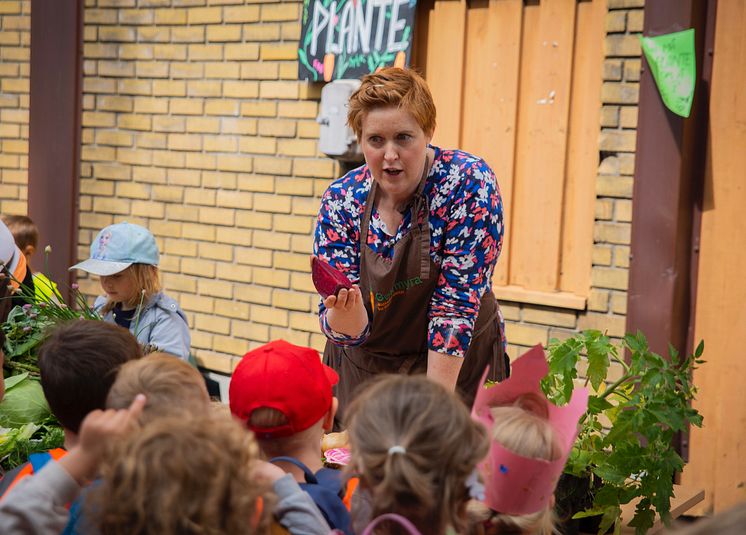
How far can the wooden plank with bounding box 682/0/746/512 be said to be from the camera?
4441 millimetres

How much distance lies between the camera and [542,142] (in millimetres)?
4957

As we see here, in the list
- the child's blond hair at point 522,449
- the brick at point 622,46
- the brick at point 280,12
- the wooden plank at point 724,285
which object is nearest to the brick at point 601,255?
the wooden plank at point 724,285

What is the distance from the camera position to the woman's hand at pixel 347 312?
292 centimetres

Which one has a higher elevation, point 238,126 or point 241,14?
point 241,14

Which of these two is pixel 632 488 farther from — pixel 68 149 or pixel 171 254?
pixel 68 149

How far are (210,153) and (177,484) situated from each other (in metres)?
4.68

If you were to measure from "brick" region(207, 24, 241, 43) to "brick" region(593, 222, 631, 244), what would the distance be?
2518mm

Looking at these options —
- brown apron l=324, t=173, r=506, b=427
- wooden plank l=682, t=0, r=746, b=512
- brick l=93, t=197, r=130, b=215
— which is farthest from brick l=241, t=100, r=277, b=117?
brown apron l=324, t=173, r=506, b=427

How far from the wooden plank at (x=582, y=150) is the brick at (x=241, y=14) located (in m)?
2.00

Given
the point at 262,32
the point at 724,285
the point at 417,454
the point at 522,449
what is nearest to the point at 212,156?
the point at 262,32

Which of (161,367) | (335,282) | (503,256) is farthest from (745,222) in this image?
(161,367)

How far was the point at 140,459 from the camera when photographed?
5.51ft

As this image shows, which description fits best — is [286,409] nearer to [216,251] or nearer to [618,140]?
[618,140]

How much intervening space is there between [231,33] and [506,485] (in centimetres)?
439
